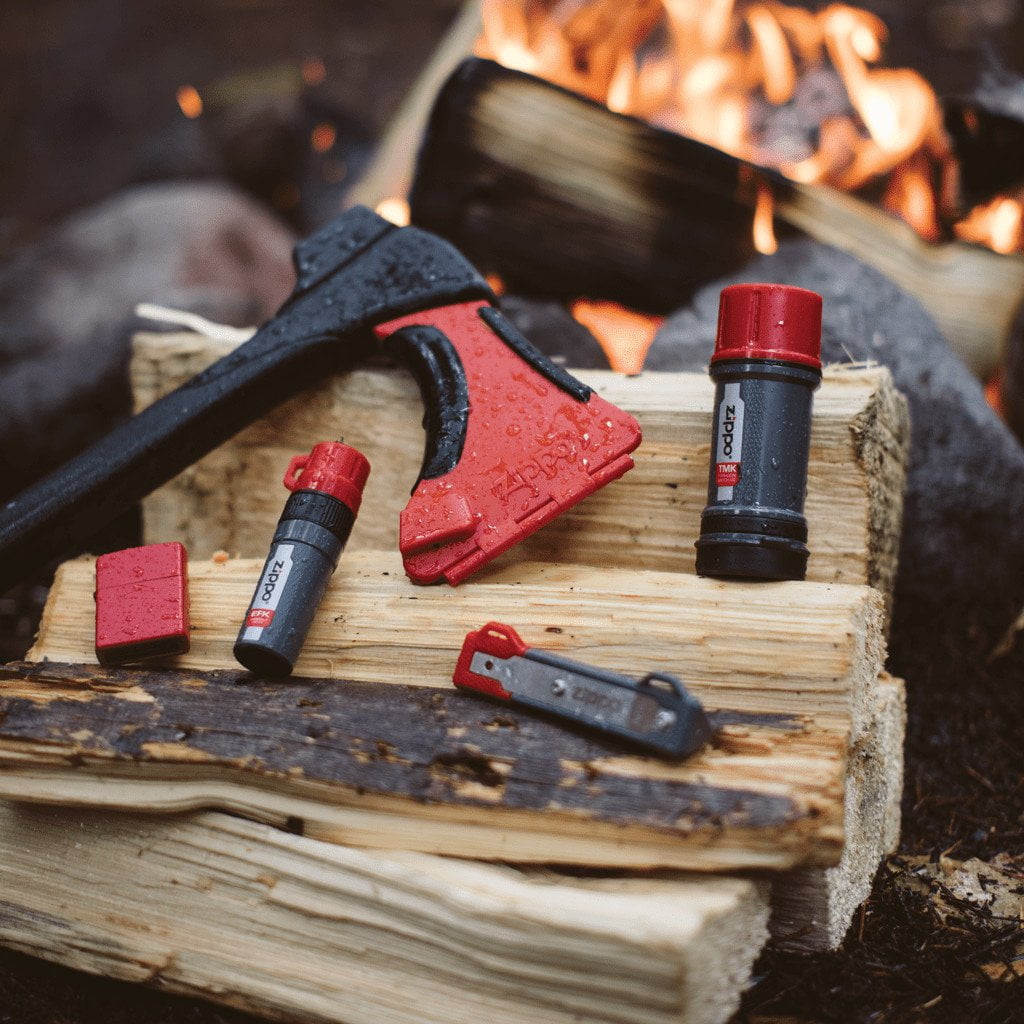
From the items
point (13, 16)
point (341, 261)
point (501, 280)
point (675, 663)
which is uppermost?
point (13, 16)

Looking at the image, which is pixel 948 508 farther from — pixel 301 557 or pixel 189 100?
pixel 189 100

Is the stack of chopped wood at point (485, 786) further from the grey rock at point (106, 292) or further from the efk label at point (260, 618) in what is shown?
the grey rock at point (106, 292)

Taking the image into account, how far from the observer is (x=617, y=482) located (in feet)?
6.07

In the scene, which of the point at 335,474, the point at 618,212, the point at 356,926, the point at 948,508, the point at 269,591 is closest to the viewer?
the point at 356,926

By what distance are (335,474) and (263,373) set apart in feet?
1.16

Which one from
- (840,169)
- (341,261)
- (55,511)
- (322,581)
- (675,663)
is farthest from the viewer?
(840,169)

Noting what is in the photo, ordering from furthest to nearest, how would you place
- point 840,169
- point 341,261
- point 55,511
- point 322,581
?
point 840,169 → point 341,261 → point 55,511 → point 322,581

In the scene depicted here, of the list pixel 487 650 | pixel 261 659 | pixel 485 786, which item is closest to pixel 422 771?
pixel 485 786

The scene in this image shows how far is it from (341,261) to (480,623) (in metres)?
0.92

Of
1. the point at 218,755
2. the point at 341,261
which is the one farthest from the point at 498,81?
the point at 218,755

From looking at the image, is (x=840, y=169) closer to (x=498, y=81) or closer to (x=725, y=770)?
(x=498, y=81)

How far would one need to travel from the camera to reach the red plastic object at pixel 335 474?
1.68 metres

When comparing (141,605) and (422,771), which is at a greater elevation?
(141,605)

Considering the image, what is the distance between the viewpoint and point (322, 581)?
5.38 ft
